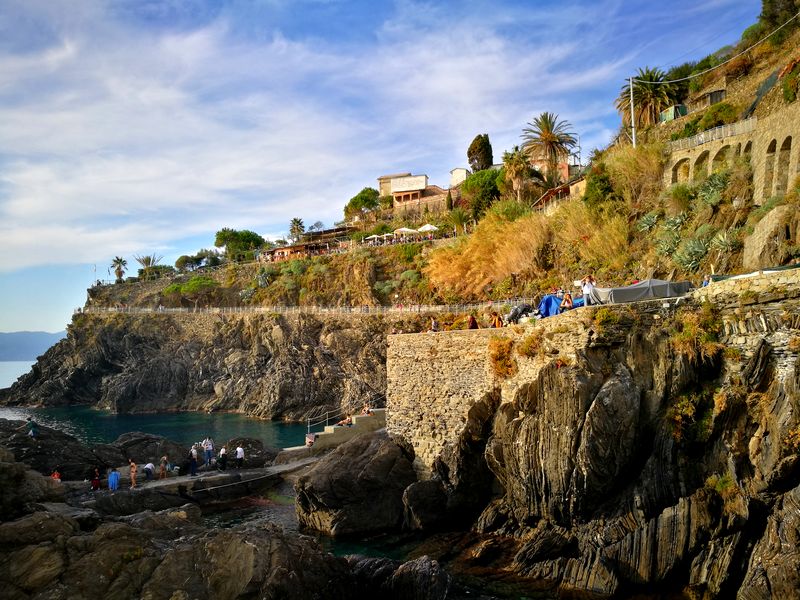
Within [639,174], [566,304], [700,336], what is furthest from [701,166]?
[700,336]

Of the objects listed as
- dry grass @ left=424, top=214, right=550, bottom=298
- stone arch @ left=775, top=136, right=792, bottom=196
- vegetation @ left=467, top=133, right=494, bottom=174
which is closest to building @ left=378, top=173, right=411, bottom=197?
vegetation @ left=467, top=133, right=494, bottom=174

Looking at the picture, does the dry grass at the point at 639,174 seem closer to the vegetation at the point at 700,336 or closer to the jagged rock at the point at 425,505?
the vegetation at the point at 700,336

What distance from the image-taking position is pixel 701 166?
101 feet

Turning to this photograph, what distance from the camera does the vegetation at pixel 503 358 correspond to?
20.5 m

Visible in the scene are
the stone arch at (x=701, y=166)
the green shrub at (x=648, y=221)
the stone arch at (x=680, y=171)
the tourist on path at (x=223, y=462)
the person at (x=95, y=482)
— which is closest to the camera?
the person at (x=95, y=482)

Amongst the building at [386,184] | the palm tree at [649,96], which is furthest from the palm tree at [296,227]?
the palm tree at [649,96]

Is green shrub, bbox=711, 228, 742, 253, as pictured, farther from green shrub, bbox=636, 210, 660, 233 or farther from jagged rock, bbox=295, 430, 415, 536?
jagged rock, bbox=295, 430, 415, 536

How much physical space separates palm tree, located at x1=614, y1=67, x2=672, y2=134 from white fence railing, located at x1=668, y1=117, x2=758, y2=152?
1002 cm

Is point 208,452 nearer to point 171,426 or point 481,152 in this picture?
point 171,426

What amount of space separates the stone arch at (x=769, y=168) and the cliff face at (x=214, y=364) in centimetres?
3012

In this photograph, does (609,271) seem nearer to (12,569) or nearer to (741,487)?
(741,487)

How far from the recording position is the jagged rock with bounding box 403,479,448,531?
65.4 ft

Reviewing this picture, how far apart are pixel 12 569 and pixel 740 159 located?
3135 centimetres

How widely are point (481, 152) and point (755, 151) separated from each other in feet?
211
